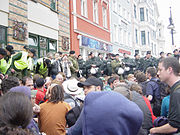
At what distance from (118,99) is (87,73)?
32.3ft

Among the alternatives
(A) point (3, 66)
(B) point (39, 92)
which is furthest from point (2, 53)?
(B) point (39, 92)

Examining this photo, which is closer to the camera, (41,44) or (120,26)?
(41,44)

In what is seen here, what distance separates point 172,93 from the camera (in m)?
2.59

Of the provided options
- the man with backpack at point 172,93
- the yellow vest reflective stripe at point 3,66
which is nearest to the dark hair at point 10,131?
the man with backpack at point 172,93

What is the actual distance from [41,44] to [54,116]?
27.0 feet

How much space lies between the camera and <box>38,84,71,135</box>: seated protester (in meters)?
3.71

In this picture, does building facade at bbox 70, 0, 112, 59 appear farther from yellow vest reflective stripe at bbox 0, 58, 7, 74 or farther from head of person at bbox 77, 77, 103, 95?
head of person at bbox 77, 77, 103, 95

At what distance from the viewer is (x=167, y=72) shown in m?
2.94

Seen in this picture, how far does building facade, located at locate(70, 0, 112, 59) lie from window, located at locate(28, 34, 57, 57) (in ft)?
7.99

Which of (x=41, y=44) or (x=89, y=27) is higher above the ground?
(x=89, y=27)

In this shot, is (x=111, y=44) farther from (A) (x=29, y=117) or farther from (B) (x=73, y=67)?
(A) (x=29, y=117)

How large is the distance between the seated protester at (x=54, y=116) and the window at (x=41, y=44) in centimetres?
710

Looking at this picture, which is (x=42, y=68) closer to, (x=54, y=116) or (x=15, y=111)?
(x=54, y=116)

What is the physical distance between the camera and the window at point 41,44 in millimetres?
10609
